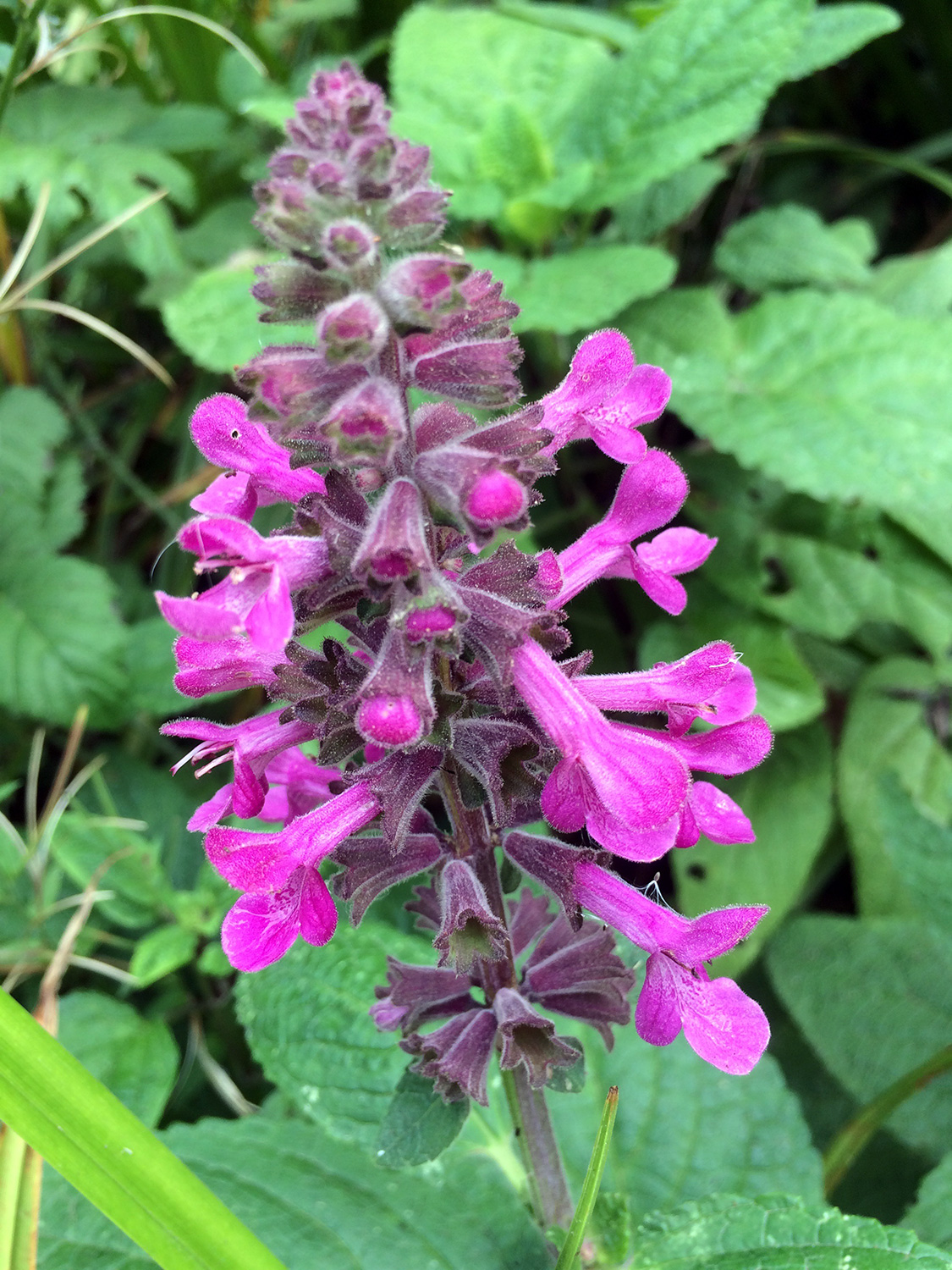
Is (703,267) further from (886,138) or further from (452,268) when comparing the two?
(452,268)

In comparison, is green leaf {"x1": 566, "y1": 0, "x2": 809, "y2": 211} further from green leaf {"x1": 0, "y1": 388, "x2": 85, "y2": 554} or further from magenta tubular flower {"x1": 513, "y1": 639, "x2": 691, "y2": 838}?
magenta tubular flower {"x1": 513, "y1": 639, "x2": 691, "y2": 838}

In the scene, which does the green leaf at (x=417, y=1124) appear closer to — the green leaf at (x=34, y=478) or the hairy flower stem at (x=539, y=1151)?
the hairy flower stem at (x=539, y=1151)

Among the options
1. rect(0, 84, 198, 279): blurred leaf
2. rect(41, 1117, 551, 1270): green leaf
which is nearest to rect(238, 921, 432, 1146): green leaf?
rect(41, 1117, 551, 1270): green leaf

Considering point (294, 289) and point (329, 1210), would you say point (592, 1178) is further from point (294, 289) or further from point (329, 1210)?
point (294, 289)

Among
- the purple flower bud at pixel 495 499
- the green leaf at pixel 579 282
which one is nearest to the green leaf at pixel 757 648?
the green leaf at pixel 579 282

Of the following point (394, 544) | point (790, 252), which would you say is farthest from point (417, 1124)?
point (790, 252)
